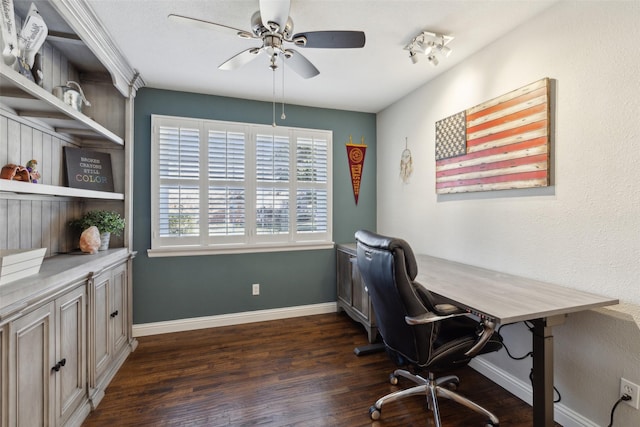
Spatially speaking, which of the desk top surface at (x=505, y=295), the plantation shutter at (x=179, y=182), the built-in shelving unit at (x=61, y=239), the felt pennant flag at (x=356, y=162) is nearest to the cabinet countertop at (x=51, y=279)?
the built-in shelving unit at (x=61, y=239)

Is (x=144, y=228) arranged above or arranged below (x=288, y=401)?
above

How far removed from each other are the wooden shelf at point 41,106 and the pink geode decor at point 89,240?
0.76 m

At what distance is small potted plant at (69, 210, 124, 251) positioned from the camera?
7.38 feet

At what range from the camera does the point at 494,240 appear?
2.09 m

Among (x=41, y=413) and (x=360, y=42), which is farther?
(x=360, y=42)

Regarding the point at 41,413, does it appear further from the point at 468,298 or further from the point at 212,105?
the point at 212,105

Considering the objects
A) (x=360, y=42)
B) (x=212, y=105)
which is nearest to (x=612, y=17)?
(x=360, y=42)

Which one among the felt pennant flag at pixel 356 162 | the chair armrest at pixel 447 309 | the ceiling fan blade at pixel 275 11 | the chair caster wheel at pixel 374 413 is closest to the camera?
the ceiling fan blade at pixel 275 11

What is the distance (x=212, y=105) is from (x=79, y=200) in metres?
1.54

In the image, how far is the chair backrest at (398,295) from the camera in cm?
141

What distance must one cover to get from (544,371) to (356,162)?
8.92 feet

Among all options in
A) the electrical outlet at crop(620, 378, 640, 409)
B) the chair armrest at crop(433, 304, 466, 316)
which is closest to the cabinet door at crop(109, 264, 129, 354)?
the chair armrest at crop(433, 304, 466, 316)

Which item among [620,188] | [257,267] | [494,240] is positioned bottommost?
[257,267]

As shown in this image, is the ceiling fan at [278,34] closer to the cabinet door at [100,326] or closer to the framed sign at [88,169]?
the framed sign at [88,169]
